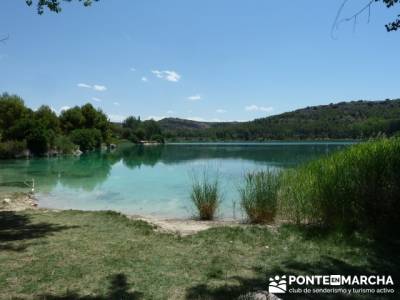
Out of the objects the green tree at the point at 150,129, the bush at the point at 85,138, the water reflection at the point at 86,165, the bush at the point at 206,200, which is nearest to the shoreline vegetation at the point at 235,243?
the bush at the point at 206,200

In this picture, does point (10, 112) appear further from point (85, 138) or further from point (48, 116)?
point (85, 138)

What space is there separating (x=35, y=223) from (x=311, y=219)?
5.41 metres

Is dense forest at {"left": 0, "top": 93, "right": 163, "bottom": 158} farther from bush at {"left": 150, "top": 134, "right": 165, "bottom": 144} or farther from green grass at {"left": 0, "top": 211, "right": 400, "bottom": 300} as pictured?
green grass at {"left": 0, "top": 211, "right": 400, "bottom": 300}

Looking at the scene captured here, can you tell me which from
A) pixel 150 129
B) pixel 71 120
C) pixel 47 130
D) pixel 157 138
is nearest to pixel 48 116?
pixel 47 130

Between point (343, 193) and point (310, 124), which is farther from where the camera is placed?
point (310, 124)

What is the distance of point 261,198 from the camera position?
27.5 feet

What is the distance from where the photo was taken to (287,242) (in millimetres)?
5941

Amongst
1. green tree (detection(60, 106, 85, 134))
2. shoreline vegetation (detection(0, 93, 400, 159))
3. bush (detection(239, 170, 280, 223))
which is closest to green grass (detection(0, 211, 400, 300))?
bush (detection(239, 170, 280, 223))

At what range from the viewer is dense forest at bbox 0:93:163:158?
1850 inches

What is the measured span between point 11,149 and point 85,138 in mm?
20593

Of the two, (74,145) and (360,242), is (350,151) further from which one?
(74,145)

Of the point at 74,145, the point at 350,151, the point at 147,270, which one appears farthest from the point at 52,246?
the point at 74,145

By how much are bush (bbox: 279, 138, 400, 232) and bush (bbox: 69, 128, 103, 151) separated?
2310 inches

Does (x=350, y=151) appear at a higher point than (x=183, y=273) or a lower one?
higher
